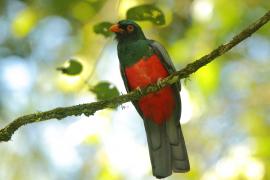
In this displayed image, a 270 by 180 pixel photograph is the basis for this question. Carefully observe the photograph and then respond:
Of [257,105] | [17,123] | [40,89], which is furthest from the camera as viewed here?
[40,89]

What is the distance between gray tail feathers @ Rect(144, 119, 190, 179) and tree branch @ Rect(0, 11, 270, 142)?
1126 millimetres

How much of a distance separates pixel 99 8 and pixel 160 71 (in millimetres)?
915

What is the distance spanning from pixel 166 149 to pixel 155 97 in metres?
0.50

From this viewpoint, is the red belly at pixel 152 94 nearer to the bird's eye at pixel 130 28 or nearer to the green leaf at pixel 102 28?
the bird's eye at pixel 130 28

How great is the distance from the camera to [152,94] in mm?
5852

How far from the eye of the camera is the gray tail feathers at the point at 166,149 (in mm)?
5609

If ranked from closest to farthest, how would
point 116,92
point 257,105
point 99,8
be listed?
point 116,92
point 99,8
point 257,105

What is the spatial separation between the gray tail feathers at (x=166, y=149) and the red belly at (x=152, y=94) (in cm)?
10

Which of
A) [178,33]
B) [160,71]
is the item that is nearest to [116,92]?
[160,71]

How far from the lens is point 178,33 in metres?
7.44

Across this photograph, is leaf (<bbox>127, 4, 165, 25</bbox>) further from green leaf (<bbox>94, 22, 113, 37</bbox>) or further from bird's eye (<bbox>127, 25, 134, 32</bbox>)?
bird's eye (<bbox>127, 25, 134, 32</bbox>)

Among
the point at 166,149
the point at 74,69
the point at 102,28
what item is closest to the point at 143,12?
the point at 102,28

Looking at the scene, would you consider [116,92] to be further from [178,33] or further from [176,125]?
[178,33]

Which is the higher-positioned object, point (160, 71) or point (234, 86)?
point (234, 86)
